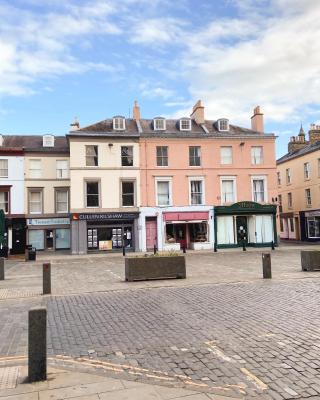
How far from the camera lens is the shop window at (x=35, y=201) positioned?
3606 centimetres

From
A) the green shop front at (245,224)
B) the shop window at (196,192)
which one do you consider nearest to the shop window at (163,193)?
the shop window at (196,192)

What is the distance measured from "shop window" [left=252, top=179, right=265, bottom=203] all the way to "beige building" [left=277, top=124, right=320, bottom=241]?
7.47 m

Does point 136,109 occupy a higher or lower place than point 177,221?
higher

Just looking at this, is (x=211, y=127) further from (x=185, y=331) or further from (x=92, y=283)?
(x=185, y=331)

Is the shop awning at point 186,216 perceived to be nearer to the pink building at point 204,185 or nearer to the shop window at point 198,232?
the pink building at point 204,185

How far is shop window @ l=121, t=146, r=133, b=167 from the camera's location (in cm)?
3400

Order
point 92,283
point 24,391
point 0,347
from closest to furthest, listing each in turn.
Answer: point 24,391, point 0,347, point 92,283

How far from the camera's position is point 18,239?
35250 mm

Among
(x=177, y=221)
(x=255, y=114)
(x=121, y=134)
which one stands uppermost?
(x=255, y=114)

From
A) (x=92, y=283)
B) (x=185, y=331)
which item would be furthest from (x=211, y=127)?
(x=185, y=331)

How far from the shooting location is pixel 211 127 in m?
37.0

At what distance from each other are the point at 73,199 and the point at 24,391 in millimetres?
28154

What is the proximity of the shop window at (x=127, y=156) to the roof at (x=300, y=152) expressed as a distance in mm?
18452

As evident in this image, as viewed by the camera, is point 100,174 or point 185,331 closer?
point 185,331
